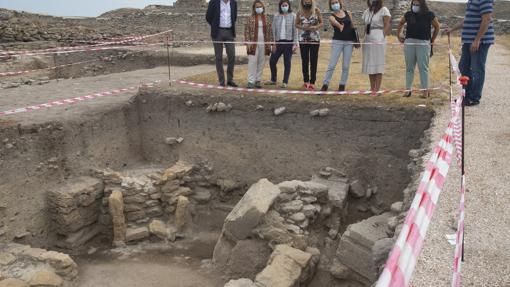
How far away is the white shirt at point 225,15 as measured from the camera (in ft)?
28.3

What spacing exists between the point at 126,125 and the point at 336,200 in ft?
14.4

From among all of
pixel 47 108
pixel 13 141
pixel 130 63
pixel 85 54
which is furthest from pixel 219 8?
pixel 85 54

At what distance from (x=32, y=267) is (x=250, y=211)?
3094 millimetres

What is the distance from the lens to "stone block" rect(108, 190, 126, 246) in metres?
7.88

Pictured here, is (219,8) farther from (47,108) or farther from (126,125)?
(47,108)

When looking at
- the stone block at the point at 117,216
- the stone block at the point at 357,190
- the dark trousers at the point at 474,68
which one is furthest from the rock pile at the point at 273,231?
the dark trousers at the point at 474,68

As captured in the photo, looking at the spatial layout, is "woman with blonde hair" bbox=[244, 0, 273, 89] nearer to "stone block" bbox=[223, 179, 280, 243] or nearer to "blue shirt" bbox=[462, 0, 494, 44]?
"stone block" bbox=[223, 179, 280, 243]

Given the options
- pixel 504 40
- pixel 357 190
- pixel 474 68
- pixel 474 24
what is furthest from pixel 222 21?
pixel 504 40

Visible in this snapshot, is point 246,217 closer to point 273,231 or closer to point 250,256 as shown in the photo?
point 273,231

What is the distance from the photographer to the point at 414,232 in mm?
2303

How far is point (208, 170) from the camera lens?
8883 mm

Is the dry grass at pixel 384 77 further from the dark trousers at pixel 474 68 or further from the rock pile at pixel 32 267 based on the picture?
the rock pile at pixel 32 267

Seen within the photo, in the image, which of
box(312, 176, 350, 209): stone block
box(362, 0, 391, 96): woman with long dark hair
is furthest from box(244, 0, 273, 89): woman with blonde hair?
box(312, 176, 350, 209): stone block

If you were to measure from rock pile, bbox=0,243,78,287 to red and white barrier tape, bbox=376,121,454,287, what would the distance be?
17.6ft
